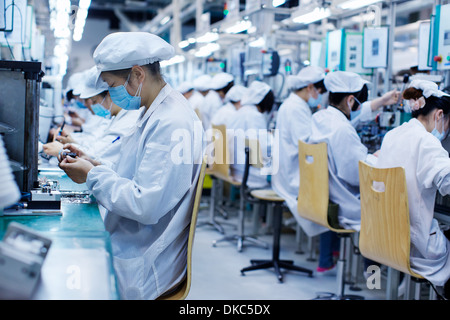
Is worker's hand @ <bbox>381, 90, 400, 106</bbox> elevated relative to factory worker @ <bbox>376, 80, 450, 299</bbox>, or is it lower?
elevated

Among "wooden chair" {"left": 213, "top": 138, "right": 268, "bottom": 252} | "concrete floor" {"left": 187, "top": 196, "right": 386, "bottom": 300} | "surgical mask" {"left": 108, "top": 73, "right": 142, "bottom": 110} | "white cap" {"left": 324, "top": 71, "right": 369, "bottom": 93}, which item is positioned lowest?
"concrete floor" {"left": 187, "top": 196, "right": 386, "bottom": 300}

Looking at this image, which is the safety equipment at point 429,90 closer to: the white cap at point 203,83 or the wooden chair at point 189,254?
the wooden chair at point 189,254

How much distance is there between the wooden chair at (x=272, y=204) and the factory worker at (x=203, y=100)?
2.78 metres

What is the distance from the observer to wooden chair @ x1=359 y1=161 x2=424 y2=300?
2434mm

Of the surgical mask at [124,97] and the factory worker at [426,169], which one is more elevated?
the surgical mask at [124,97]

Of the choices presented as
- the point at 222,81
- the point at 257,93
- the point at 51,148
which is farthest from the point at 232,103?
the point at 51,148

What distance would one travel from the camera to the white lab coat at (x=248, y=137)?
4691 mm

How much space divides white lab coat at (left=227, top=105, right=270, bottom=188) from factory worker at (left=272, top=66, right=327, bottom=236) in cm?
25

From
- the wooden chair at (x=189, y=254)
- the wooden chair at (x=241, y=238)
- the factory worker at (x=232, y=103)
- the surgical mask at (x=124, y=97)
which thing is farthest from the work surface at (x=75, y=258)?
the factory worker at (x=232, y=103)

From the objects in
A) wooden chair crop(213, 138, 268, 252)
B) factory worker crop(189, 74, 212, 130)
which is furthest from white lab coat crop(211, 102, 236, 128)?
wooden chair crop(213, 138, 268, 252)

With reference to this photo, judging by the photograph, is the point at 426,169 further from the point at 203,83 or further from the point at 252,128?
the point at 203,83

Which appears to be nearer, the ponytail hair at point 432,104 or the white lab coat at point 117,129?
the ponytail hair at point 432,104

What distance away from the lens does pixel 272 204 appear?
4223 millimetres

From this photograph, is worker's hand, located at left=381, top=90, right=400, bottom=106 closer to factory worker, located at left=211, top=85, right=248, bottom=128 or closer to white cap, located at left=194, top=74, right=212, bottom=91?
factory worker, located at left=211, top=85, right=248, bottom=128
